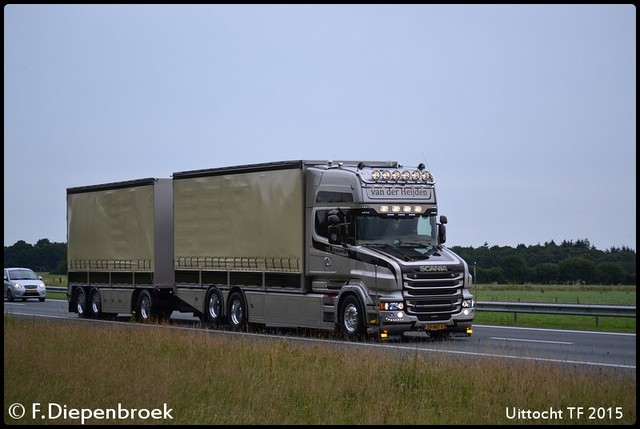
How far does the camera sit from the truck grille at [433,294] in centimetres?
2470

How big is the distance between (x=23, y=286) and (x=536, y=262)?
7168 cm

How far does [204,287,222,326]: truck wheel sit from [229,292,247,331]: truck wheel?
1.99ft

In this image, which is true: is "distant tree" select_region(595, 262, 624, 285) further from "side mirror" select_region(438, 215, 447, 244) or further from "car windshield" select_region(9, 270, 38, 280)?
"side mirror" select_region(438, 215, 447, 244)

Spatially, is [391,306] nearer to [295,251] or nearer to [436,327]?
[436,327]

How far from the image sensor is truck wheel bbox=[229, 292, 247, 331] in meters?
29.2

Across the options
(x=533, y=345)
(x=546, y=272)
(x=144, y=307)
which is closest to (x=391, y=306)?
(x=533, y=345)

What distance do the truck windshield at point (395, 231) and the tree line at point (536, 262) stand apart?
245 feet

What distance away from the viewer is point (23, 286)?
5328 centimetres

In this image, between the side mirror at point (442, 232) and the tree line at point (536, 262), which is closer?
the side mirror at point (442, 232)

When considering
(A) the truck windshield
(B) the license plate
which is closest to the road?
(B) the license plate

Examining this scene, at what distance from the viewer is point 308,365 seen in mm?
17500

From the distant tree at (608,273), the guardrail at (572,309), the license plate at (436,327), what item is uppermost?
the distant tree at (608,273)

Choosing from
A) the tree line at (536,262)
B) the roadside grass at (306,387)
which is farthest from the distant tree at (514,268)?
the roadside grass at (306,387)

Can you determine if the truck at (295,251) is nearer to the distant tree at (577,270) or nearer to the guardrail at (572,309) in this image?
the guardrail at (572,309)
